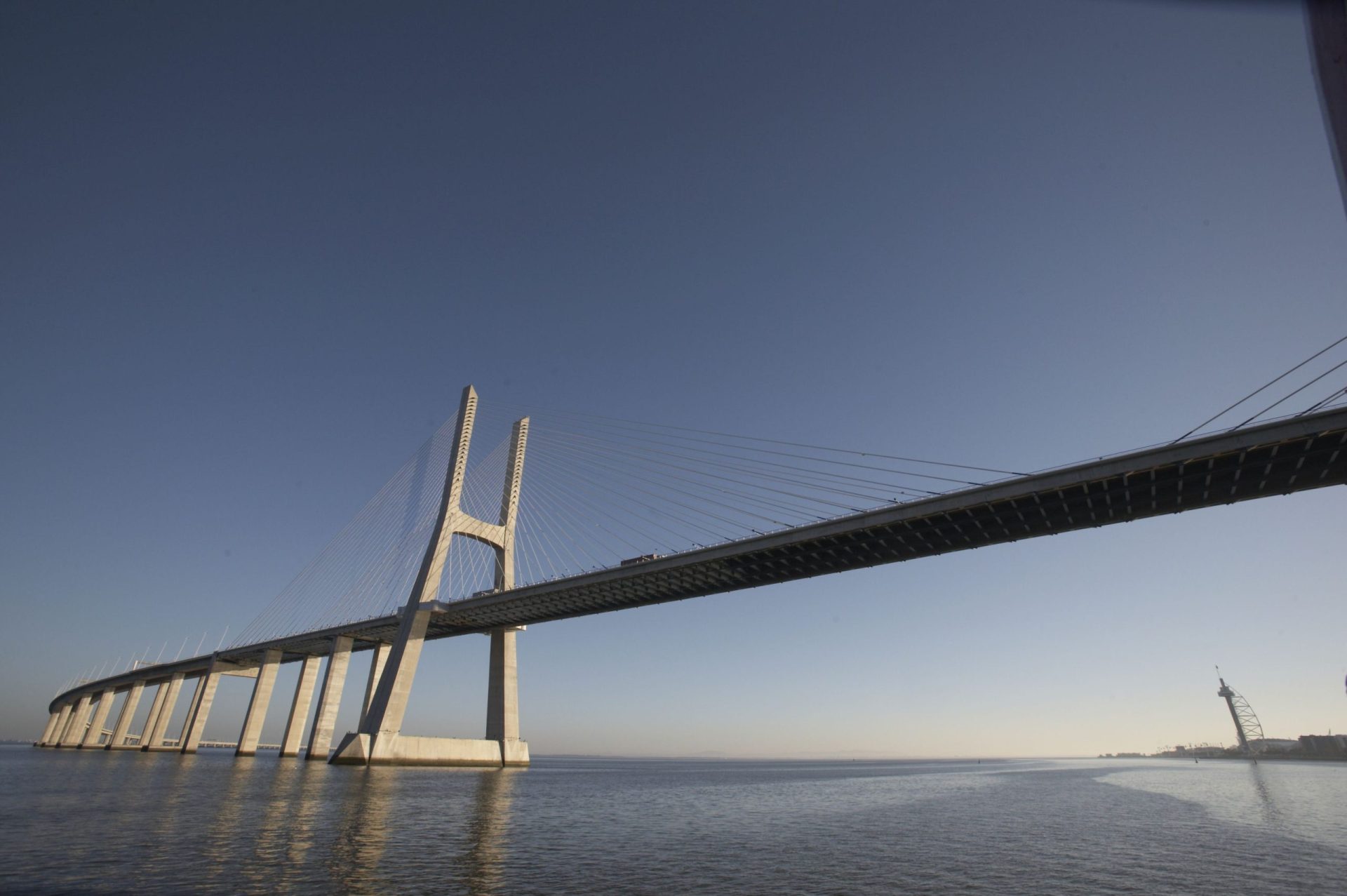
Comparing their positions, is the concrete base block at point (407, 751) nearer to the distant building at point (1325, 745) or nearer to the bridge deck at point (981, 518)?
the bridge deck at point (981, 518)

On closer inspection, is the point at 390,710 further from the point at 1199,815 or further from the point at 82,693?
the point at 82,693

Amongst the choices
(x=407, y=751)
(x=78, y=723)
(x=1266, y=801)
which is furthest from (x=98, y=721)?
(x=1266, y=801)

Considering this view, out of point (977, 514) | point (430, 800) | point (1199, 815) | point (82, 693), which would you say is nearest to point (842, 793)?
point (1199, 815)

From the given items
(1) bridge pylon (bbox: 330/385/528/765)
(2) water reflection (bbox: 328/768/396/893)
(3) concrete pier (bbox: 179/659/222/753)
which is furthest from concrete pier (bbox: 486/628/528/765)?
(3) concrete pier (bbox: 179/659/222/753)

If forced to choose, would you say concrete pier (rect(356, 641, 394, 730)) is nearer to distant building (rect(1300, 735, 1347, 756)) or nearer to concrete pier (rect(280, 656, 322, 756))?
concrete pier (rect(280, 656, 322, 756))

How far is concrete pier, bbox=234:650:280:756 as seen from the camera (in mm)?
75250

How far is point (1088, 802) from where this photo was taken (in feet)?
153

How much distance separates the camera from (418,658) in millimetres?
55969

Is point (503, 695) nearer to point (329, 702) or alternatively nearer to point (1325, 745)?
point (329, 702)

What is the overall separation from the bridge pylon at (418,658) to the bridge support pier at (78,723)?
105717 mm

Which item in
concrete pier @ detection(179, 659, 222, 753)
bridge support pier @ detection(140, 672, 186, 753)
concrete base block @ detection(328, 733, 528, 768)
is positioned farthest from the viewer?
bridge support pier @ detection(140, 672, 186, 753)

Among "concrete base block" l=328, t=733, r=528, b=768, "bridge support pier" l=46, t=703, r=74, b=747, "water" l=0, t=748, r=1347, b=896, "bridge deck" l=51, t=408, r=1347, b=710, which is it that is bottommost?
"water" l=0, t=748, r=1347, b=896

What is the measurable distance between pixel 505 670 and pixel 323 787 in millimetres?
24468

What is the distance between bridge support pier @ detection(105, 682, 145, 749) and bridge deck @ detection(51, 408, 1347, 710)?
7981 centimetres
